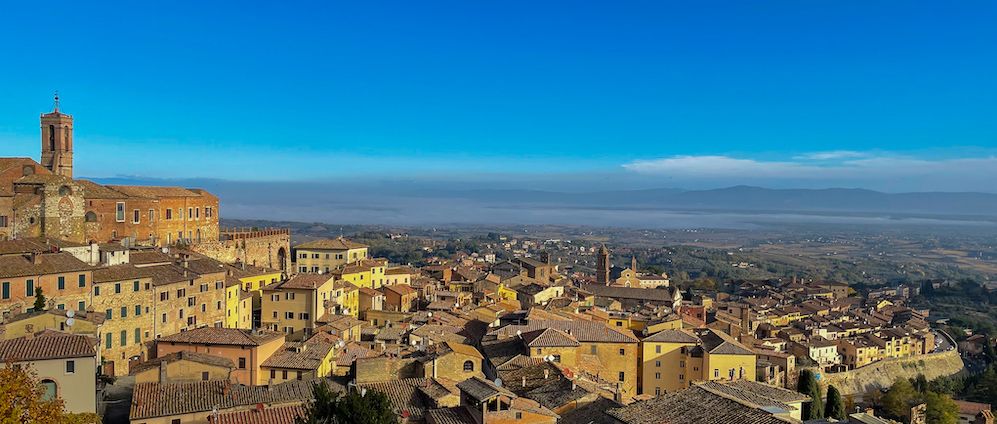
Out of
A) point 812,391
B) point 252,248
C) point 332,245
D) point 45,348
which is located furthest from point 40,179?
point 812,391

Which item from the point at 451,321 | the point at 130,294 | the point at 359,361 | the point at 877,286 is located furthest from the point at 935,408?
the point at 877,286

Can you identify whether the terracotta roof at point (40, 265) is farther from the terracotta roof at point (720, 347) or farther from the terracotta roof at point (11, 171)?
the terracotta roof at point (720, 347)

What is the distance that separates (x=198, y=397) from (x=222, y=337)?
652 cm

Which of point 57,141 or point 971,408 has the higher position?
point 57,141

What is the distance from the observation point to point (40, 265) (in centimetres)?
2442

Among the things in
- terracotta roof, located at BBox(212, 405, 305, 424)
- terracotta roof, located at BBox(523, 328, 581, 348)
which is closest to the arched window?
terracotta roof, located at BBox(212, 405, 305, 424)

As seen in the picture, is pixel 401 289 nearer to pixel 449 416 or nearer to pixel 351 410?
pixel 449 416

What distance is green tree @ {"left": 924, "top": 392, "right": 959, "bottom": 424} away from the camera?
37500 mm

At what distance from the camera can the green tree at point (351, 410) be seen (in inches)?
496

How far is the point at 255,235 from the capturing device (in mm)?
50250

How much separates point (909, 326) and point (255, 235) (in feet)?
168

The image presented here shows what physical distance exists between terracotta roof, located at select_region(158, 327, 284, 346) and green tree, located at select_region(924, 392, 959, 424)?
104 ft

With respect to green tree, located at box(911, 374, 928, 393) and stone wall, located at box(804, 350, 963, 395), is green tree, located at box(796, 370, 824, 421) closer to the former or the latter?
stone wall, located at box(804, 350, 963, 395)

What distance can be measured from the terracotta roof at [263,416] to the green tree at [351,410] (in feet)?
12.1
